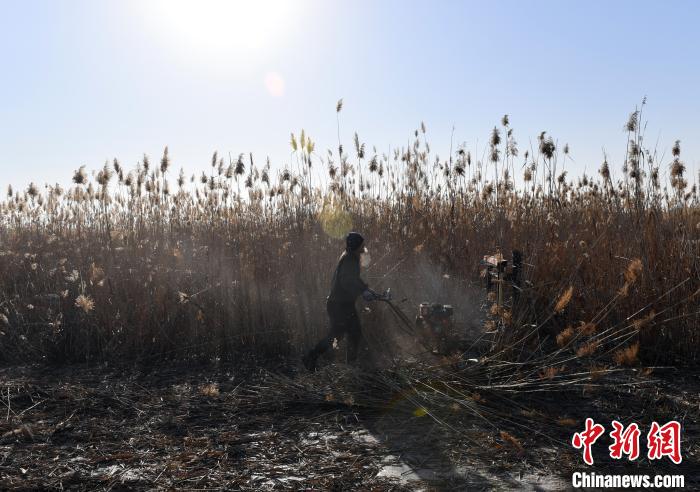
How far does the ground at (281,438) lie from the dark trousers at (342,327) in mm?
202

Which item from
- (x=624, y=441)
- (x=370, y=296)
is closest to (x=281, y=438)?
(x=370, y=296)

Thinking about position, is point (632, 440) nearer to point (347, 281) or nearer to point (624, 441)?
point (624, 441)

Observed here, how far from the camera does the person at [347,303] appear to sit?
4.87 metres

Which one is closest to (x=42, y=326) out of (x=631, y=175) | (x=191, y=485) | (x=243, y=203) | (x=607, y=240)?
(x=243, y=203)

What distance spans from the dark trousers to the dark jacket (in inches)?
2.2

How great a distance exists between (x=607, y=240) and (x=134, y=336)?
14.0ft

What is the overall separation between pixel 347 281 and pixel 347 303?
0.18m

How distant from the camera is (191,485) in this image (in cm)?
308

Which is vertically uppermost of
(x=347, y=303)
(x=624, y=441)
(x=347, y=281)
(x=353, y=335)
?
(x=347, y=281)

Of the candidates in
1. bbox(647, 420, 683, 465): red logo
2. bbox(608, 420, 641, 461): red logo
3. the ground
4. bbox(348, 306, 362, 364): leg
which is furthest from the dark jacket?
bbox(647, 420, 683, 465): red logo

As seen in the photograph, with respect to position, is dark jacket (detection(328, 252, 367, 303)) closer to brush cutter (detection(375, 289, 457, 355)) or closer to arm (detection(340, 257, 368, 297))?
arm (detection(340, 257, 368, 297))

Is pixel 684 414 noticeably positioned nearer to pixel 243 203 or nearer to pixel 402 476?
pixel 402 476

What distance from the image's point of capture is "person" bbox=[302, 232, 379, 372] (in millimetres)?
4867

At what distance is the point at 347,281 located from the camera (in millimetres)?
4852
